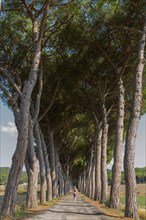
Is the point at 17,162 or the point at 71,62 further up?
the point at 71,62

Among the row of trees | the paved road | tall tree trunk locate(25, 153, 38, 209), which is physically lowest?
the paved road

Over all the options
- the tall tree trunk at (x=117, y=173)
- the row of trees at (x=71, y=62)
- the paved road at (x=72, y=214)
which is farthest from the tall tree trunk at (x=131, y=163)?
the tall tree trunk at (x=117, y=173)

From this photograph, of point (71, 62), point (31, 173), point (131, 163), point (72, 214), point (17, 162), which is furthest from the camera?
point (71, 62)

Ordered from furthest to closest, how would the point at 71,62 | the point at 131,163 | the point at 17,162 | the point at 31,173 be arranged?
the point at 71,62
the point at 31,173
the point at 131,163
the point at 17,162

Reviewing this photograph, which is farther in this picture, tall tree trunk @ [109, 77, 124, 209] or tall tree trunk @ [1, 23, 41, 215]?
tall tree trunk @ [109, 77, 124, 209]

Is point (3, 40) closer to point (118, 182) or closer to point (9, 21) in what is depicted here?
point (9, 21)

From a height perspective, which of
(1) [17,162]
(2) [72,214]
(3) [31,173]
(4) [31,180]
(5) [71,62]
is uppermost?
(5) [71,62]

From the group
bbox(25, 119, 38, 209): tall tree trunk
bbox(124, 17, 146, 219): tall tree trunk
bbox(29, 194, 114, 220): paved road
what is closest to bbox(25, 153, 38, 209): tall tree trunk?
bbox(25, 119, 38, 209): tall tree trunk

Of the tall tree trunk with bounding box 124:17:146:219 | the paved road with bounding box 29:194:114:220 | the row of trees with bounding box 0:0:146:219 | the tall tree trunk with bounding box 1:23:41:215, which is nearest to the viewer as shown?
the tall tree trunk with bounding box 1:23:41:215

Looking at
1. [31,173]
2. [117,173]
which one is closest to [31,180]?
[31,173]

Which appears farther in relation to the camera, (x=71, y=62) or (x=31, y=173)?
(x=71, y=62)

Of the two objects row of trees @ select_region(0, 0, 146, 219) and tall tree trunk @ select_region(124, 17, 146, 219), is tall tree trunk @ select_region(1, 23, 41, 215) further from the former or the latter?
tall tree trunk @ select_region(124, 17, 146, 219)

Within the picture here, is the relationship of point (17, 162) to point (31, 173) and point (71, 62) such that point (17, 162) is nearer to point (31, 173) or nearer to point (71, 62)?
point (31, 173)

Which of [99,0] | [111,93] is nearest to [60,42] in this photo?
[99,0]
